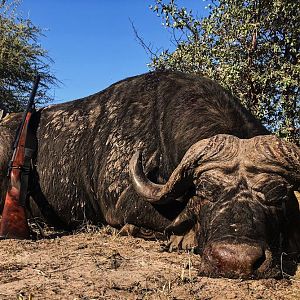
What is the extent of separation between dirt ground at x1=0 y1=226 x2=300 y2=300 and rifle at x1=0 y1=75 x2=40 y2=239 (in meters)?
0.40

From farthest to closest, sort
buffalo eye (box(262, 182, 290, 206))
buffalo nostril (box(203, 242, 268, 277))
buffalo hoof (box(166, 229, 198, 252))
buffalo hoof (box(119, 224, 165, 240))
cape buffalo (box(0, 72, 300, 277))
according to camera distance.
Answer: buffalo hoof (box(119, 224, 165, 240))
buffalo hoof (box(166, 229, 198, 252))
buffalo eye (box(262, 182, 290, 206))
cape buffalo (box(0, 72, 300, 277))
buffalo nostril (box(203, 242, 268, 277))

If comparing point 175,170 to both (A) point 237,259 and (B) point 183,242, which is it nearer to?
(B) point 183,242

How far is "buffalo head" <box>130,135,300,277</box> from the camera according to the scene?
2986mm

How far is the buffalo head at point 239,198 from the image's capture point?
9.80 ft

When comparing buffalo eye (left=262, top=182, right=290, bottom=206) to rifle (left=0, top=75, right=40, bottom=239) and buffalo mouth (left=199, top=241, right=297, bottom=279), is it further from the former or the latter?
rifle (left=0, top=75, right=40, bottom=239)

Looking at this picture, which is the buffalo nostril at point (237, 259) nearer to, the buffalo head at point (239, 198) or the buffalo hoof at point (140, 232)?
the buffalo head at point (239, 198)

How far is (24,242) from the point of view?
435 cm

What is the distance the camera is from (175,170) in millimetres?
3809

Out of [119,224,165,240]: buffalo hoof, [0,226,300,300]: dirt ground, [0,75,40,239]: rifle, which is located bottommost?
[0,226,300,300]: dirt ground

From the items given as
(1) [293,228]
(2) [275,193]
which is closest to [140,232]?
(1) [293,228]

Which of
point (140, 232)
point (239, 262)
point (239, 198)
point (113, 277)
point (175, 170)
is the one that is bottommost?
point (113, 277)

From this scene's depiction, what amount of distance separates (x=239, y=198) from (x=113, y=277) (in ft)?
3.19

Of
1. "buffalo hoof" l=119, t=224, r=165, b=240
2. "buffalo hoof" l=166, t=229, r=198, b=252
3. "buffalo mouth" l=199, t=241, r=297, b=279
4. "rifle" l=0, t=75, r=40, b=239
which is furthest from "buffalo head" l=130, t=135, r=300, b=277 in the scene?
"rifle" l=0, t=75, r=40, b=239

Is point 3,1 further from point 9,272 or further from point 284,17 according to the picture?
point 9,272
